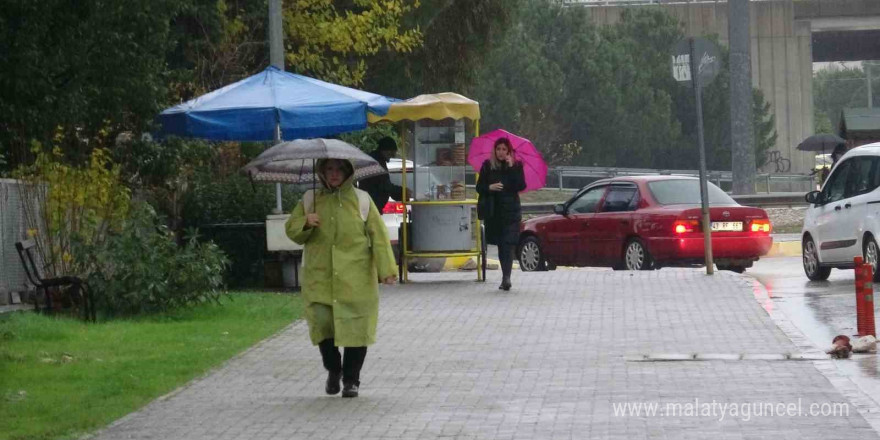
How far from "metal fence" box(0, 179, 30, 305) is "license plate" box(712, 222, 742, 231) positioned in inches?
376

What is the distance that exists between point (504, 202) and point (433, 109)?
60.1 inches

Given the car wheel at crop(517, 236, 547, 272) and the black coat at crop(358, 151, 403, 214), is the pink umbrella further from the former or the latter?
the car wheel at crop(517, 236, 547, 272)

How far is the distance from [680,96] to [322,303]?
4191cm

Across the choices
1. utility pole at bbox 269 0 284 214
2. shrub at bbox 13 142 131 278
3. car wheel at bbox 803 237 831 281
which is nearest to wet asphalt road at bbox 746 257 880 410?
car wheel at bbox 803 237 831 281

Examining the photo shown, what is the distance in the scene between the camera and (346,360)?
33.2 ft

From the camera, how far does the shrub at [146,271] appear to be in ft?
50.0

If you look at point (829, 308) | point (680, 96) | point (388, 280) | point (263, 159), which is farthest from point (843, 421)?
point (680, 96)

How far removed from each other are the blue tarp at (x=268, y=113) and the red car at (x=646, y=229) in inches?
185

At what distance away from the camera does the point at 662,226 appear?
21281 mm

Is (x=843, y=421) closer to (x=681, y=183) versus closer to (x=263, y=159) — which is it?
(x=263, y=159)

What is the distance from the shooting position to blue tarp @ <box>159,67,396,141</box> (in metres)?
17.9

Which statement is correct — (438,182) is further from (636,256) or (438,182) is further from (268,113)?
(636,256)

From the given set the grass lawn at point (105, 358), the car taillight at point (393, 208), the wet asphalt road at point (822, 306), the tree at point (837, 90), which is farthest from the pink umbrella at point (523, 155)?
the tree at point (837, 90)

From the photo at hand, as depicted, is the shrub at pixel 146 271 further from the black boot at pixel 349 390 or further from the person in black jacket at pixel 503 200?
the black boot at pixel 349 390
